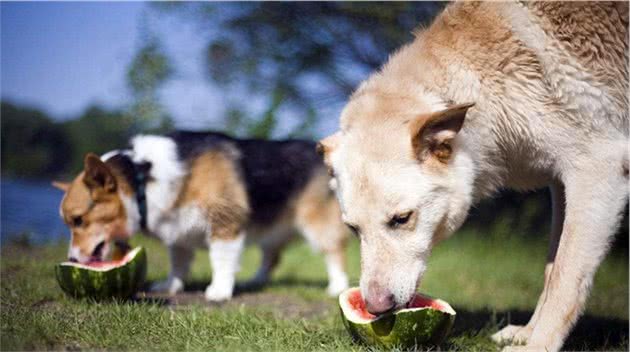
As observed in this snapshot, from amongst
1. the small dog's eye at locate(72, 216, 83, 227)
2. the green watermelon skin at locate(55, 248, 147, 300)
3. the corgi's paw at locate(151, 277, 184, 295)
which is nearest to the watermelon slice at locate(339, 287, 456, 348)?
the green watermelon skin at locate(55, 248, 147, 300)

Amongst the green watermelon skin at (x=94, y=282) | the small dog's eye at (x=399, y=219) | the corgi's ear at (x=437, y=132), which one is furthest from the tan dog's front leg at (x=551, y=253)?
the green watermelon skin at (x=94, y=282)

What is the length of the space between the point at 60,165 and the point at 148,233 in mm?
3951

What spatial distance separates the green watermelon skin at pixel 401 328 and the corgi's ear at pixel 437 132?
2.79 ft

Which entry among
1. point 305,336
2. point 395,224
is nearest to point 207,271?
point 305,336

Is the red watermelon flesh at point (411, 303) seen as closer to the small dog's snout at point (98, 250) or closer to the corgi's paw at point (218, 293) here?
the corgi's paw at point (218, 293)

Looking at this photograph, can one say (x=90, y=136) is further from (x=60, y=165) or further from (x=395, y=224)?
(x=395, y=224)

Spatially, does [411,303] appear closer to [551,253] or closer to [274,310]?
[551,253]

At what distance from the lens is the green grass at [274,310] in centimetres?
318

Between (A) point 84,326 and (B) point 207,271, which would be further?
(B) point 207,271

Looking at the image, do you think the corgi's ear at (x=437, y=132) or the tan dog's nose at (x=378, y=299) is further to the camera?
the corgi's ear at (x=437, y=132)

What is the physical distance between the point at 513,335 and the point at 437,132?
1.51m

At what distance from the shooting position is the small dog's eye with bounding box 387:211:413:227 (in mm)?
3355

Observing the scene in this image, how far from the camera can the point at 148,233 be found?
586 centimetres

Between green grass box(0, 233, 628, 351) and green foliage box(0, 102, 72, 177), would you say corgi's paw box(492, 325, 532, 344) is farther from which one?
green foliage box(0, 102, 72, 177)
